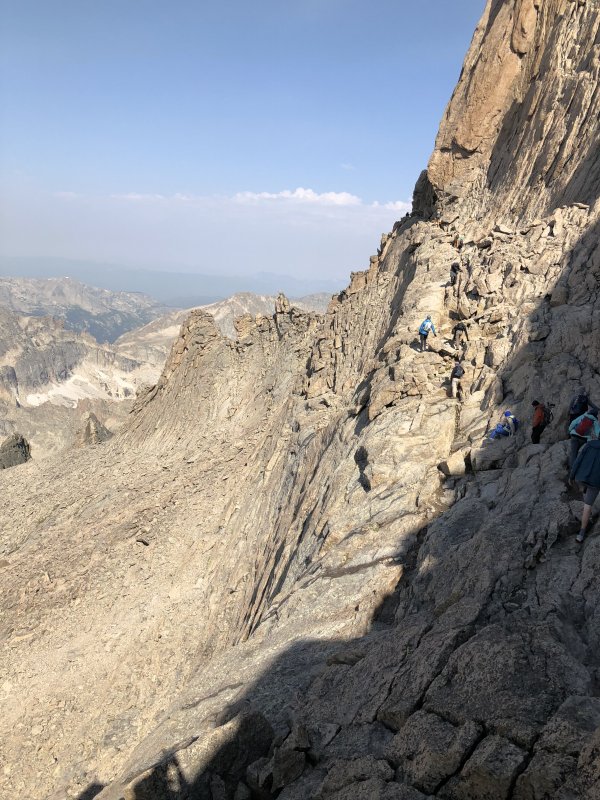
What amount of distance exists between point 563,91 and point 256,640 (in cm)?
2657

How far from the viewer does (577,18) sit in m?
25.3

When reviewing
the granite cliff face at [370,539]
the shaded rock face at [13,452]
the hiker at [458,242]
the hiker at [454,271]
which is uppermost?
the hiker at [458,242]

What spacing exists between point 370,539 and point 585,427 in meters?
5.85

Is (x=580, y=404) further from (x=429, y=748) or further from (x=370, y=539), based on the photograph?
(x=429, y=748)

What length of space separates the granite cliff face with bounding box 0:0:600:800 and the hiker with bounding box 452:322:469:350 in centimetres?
37

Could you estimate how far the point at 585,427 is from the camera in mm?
10750

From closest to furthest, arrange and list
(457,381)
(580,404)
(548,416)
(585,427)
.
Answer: (585,427), (580,404), (548,416), (457,381)

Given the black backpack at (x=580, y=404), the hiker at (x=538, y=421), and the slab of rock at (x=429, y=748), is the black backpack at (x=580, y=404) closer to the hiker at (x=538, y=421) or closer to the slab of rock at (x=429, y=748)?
the hiker at (x=538, y=421)

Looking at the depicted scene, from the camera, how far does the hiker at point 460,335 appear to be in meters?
20.1

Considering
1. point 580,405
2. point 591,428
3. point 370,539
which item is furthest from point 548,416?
point 370,539

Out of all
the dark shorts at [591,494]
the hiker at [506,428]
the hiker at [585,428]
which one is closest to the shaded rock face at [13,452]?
the hiker at [506,428]

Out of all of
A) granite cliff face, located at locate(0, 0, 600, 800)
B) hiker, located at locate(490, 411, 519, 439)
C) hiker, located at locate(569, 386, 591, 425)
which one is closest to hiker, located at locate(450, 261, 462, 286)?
granite cliff face, located at locate(0, 0, 600, 800)

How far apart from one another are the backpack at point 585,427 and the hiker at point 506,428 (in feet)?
11.2

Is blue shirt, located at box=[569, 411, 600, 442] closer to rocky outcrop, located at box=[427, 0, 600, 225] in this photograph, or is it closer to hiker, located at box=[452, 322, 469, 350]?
hiker, located at box=[452, 322, 469, 350]
